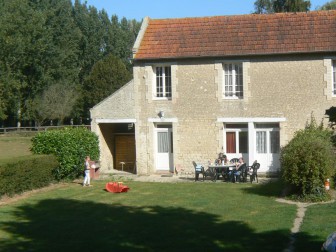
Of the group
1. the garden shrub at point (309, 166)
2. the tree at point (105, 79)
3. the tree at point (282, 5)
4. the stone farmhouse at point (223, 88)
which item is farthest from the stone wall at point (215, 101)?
the tree at point (105, 79)

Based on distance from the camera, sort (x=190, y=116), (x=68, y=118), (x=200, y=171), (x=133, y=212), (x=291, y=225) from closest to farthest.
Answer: (x=291, y=225) → (x=133, y=212) → (x=200, y=171) → (x=190, y=116) → (x=68, y=118)

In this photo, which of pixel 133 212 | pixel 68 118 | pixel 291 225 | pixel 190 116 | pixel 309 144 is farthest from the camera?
pixel 68 118

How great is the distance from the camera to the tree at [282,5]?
4800cm

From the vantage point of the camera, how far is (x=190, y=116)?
28594 millimetres

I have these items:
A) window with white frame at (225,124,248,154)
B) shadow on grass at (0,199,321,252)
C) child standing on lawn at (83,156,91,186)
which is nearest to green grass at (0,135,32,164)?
child standing on lawn at (83,156,91,186)

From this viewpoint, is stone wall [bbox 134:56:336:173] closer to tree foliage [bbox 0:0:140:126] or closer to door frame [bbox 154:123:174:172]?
door frame [bbox 154:123:174:172]

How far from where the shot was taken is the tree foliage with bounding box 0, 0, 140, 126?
212 ft

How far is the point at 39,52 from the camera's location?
222ft

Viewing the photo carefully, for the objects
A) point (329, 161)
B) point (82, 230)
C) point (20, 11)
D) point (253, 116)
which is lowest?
point (82, 230)

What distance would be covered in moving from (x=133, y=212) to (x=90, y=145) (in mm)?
10478

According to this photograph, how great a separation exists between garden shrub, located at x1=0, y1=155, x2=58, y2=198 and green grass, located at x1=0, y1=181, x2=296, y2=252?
2.54 feet

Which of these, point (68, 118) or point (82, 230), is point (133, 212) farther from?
point (68, 118)

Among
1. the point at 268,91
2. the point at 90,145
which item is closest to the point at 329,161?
the point at 268,91

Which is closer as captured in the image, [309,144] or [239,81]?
[309,144]
